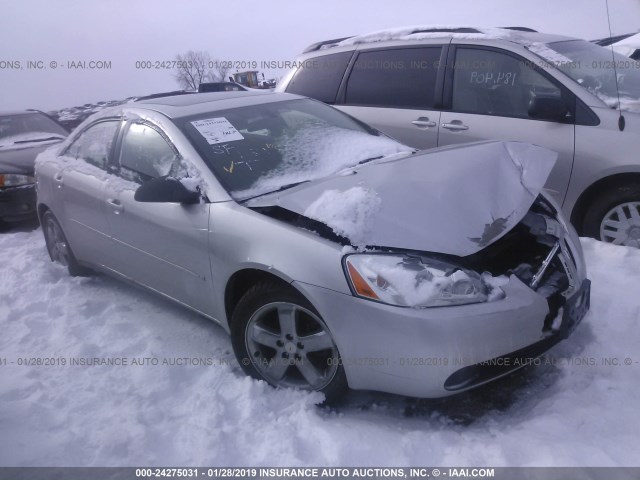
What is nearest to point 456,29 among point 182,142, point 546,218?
point 546,218

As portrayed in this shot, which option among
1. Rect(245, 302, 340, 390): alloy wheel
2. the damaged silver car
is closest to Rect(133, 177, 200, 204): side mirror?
the damaged silver car

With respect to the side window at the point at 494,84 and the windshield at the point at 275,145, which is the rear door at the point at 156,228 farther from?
the side window at the point at 494,84

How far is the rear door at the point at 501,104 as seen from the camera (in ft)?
12.5

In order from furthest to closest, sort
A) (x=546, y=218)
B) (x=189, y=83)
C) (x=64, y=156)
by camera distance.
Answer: (x=189, y=83) → (x=64, y=156) → (x=546, y=218)

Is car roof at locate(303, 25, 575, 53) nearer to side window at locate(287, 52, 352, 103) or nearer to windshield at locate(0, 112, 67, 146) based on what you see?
side window at locate(287, 52, 352, 103)

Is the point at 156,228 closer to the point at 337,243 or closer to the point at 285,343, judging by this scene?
the point at 285,343

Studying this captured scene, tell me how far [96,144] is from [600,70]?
12.8 ft

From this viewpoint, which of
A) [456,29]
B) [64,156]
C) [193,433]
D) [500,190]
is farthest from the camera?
[456,29]

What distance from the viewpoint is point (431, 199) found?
2506mm

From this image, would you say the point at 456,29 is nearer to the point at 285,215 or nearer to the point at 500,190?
the point at 500,190

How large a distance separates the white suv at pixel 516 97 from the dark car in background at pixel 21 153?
3412mm

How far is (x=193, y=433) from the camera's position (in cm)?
241

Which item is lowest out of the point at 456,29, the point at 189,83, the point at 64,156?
the point at 189,83

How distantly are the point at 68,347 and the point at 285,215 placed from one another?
1.69 meters
